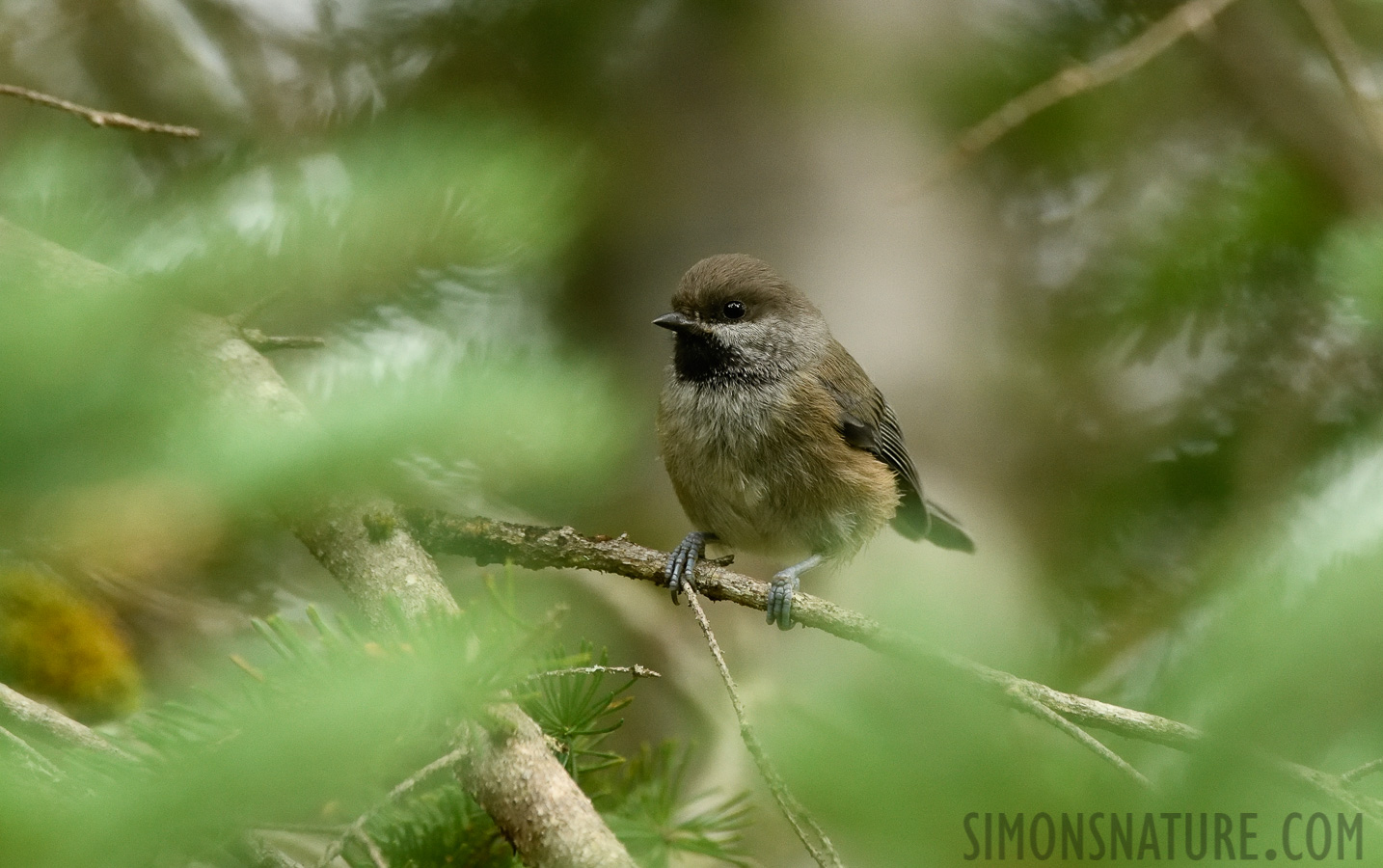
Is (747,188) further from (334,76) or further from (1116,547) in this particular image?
(1116,547)

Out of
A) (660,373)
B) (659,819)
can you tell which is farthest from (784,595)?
(660,373)

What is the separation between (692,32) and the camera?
522cm

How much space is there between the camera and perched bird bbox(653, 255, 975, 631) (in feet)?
11.8

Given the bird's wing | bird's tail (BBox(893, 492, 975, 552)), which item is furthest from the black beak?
bird's tail (BBox(893, 492, 975, 552))

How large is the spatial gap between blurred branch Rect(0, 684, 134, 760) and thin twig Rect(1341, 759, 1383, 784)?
1.38 metres

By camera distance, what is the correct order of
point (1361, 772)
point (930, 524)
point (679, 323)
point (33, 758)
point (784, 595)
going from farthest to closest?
1. point (930, 524)
2. point (679, 323)
3. point (784, 595)
4. point (33, 758)
5. point (1361, 772)

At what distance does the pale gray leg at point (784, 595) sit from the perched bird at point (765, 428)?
1cm

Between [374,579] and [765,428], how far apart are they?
1.91 m

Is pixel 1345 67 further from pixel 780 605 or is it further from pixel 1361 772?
pixel 1361 772

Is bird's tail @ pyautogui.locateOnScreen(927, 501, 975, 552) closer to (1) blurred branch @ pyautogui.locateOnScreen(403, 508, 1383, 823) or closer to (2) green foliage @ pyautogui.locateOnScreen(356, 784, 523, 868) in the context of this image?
(1) blurred branch @ pyautogui.locateOnScreen(403, 508, 1383, 823)

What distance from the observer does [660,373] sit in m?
4.91

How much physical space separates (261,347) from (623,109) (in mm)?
3323

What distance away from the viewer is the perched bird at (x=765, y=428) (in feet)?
11.8

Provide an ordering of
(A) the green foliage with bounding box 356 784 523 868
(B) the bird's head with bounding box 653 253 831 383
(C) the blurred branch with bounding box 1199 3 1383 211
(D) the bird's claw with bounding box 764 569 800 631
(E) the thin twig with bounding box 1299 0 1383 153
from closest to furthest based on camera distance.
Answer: (A) the green foliage with bounding box 356 784 523 868 → (D) the bird's claw with bounding box 764 569 800 631 → (E) the thin twig with bounding box 1299 0 1383 153 → (B) the bird's head with bounding box 653 253 831 383 → (C) the blurred branch with bounding box 1199 3 1383 211
